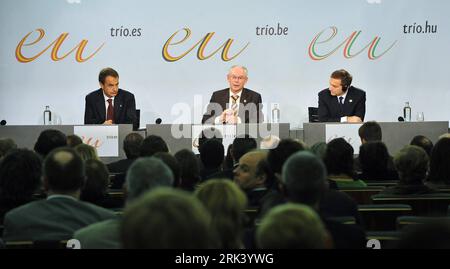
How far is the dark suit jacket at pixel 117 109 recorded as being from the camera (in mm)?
9414

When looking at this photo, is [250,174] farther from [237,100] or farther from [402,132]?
[237,100]

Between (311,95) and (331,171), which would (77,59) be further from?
(331,171)

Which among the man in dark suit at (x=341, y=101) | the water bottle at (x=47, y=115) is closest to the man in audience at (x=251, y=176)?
the man in dark suit at (x=341, y=101)

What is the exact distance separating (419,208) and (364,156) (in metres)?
1.06

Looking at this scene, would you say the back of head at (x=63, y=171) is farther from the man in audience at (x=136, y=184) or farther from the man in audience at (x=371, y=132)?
the man in audience at (x=371, y=132)

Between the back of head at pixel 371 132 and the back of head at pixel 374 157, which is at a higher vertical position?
the back of head at pixel 371 132

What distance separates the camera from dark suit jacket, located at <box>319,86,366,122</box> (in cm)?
947

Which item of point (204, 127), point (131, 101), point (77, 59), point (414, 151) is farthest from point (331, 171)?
point (77, 59)

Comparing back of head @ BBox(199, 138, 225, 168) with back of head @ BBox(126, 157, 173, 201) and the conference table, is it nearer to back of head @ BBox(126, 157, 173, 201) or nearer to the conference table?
the conference table

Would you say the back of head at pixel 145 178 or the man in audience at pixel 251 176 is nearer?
the back of head at pixel 145 178

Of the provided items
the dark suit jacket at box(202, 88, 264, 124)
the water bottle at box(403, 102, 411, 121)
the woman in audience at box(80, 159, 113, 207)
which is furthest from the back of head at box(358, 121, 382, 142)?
the water bottle at box(403, 102, 411, 121)

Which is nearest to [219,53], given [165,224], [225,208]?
[225,208]

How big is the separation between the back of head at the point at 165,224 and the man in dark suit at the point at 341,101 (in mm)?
7685

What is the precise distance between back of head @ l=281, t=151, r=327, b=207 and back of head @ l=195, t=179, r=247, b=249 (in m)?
0.47
